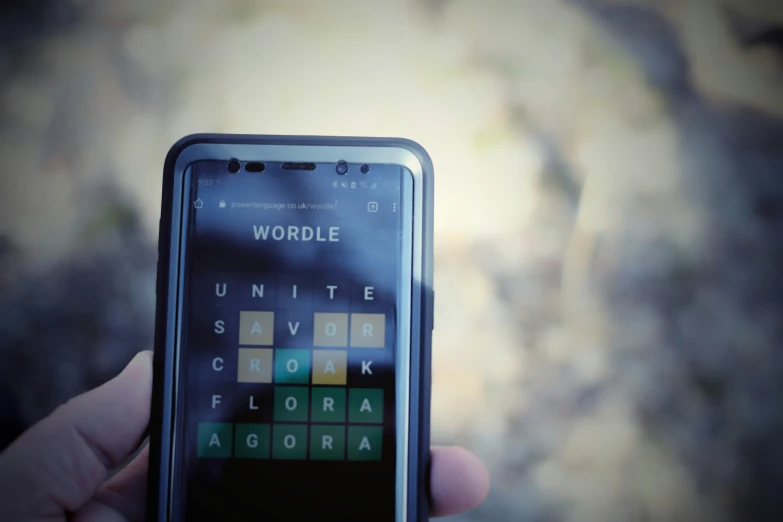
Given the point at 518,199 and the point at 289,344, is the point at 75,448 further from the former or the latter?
the point at 518,199

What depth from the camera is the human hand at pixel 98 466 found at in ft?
1.07

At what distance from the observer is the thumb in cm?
32

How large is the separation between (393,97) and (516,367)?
0.63 ft

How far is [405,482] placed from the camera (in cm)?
34

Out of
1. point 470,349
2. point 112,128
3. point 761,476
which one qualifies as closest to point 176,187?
point 112,128

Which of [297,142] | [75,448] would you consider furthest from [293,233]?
[75,448]

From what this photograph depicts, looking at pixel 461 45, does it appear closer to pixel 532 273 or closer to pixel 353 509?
pixel 532 273

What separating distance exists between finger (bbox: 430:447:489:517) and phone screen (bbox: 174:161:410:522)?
36 millimetres

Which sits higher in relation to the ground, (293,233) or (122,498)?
(293,233)

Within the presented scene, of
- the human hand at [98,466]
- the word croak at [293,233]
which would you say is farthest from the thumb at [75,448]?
the word croak at [293,233]

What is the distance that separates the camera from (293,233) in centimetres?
35

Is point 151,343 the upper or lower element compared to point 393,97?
lower

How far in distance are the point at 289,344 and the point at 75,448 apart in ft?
0.44

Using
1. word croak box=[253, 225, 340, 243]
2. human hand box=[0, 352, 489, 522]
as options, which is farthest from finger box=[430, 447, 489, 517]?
word croak box=[253, 225, 340, 243]
